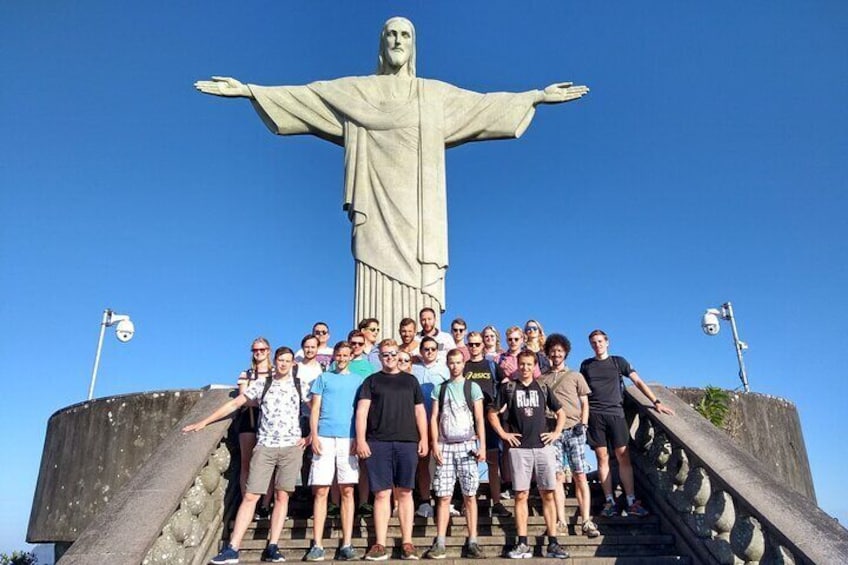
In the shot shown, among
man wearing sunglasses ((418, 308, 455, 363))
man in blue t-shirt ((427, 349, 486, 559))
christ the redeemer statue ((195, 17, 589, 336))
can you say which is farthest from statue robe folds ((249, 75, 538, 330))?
man in blue t-shirt ((427, 349, 486, 559))

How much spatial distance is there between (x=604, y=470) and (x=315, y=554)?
2743 mm

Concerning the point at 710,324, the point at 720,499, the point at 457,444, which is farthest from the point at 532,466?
the point at 710,324

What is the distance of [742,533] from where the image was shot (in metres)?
4.80

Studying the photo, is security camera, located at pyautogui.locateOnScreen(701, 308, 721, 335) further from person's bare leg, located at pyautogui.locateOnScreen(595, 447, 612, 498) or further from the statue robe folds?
person's bare leg, located at pyautogui.locateOnScreen(595, 447, 612, 498)

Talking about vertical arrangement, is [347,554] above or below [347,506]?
below

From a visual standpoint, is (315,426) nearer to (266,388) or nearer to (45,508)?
(266,388)

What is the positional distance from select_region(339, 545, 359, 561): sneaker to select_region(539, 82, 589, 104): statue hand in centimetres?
802

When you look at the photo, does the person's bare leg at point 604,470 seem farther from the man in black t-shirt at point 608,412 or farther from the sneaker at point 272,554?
the sneaker at point 272,554

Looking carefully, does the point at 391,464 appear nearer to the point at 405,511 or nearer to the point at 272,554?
the point at 405,511

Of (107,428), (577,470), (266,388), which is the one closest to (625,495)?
(577,470)

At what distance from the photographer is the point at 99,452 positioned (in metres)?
8.70

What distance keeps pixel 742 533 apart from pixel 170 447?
4550 millimetres

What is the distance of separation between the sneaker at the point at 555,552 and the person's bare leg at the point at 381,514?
1152mm

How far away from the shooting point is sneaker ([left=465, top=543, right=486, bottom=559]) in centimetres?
537
